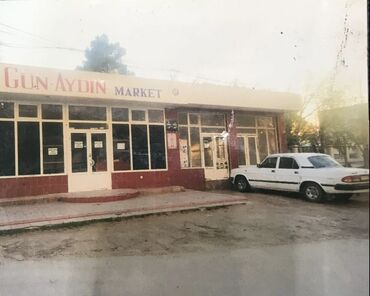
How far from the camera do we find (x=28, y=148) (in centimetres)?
157

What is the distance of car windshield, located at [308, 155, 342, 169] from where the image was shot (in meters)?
1.04

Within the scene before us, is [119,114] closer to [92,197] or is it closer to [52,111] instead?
[52,111]

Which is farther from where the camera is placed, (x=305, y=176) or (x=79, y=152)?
(x=79, y=152)

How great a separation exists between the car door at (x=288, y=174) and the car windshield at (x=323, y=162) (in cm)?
6

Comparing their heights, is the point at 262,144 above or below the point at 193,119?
below

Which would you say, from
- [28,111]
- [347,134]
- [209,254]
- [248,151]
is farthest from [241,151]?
[28,111]

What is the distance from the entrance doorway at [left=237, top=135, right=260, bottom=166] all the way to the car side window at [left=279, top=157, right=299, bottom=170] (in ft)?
0.27

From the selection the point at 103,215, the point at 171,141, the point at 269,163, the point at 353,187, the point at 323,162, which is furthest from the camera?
the point at 103,215

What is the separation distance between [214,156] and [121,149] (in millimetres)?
432

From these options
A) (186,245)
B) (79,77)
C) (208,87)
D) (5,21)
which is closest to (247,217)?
(186,245)

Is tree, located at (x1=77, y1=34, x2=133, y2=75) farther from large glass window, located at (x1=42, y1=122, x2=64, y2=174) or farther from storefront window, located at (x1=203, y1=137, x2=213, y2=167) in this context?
storefront window, located at (x1=203, y1=137, x2=213, y2=167)

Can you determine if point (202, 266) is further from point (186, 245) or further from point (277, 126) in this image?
point (277, 126)

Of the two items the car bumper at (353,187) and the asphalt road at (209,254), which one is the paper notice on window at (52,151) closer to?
the asphalt road at (209,254)

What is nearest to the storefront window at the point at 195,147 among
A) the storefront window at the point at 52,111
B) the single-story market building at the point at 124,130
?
the single-story market building at the point at 124,130
